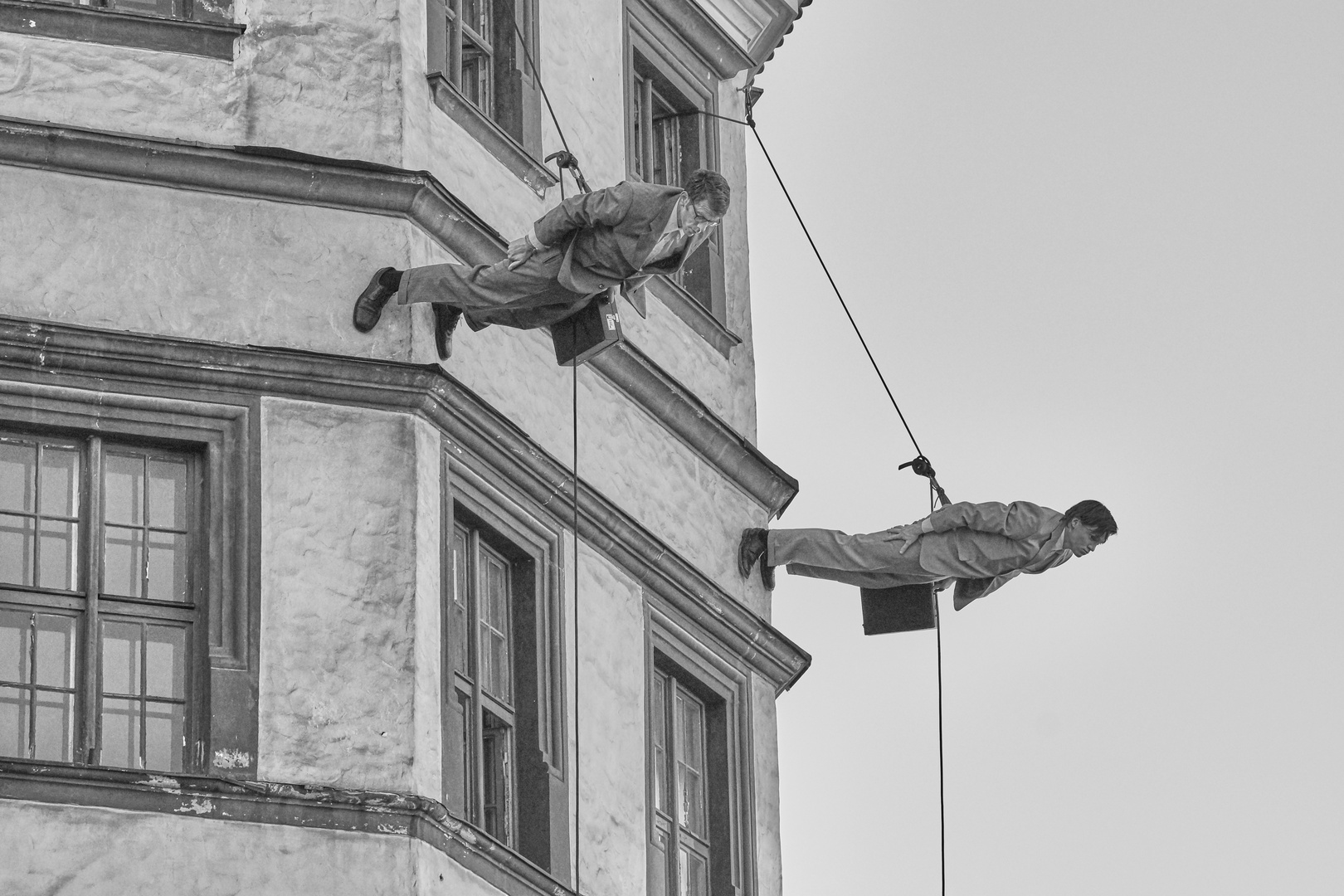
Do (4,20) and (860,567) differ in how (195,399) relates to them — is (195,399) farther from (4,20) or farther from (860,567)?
(860,567)

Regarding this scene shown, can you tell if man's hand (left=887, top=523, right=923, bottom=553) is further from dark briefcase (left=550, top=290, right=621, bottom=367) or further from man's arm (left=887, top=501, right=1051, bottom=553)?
dark briefcase (left=550, top=290, right=621, bottom=367)

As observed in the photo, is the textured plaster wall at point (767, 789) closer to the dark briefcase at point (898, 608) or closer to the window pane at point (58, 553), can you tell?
the dark briefcase at point (898, 608)

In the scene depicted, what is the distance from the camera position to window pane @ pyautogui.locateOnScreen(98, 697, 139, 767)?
22.0 metres

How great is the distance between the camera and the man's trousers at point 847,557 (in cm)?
2616

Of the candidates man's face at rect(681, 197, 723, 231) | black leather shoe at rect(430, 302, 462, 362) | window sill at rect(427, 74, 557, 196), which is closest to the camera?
man's face at rect(681, 197, 723, 231)

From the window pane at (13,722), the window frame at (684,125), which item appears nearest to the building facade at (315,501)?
the window pane at (13,722)

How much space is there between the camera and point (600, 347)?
2377 cm

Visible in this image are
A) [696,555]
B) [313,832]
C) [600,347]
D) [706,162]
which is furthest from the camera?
[706,162]

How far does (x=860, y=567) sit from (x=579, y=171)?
122 inches

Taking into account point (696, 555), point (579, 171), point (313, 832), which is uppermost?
point (579, 171)

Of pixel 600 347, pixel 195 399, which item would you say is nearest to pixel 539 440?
pixel 600 347

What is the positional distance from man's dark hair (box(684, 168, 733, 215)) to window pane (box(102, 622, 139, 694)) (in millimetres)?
3598

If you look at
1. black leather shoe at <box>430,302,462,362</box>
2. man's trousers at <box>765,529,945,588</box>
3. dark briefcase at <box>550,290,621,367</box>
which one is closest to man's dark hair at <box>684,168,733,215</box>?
dark briefcase at <box>550,290,621,367</box>

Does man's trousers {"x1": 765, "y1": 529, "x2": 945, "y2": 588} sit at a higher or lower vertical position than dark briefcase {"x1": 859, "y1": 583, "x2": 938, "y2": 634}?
higher
